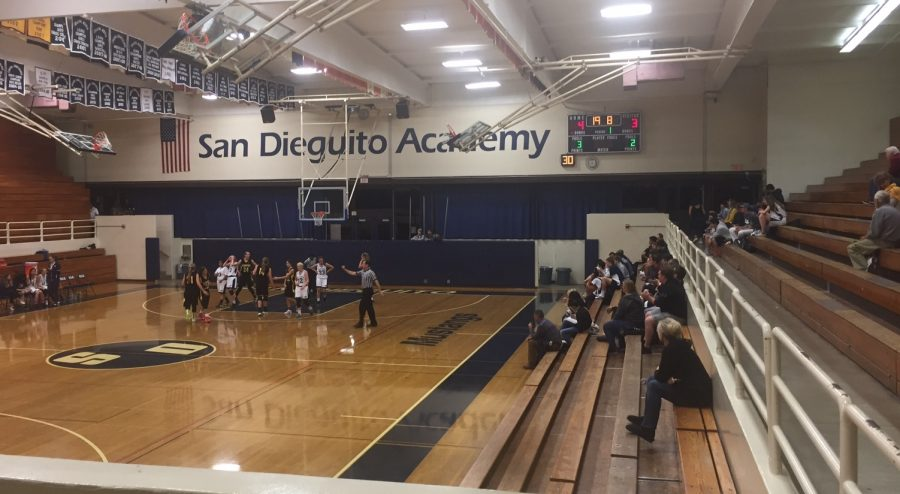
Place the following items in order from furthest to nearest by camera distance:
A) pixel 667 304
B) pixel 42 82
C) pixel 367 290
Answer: pixel 42 82 → pixel 367 290 → pixel 667 304

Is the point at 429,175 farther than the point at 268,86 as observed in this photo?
Yes

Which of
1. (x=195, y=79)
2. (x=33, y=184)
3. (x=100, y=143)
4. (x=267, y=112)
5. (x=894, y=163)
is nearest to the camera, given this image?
(x=894, y=163)

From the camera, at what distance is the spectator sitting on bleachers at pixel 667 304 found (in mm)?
9898

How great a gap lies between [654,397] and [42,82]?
694 inches

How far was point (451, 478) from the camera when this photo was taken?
7.18m

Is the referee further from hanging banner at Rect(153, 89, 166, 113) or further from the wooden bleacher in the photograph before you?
hanging banner at Rect(153, 89, 166, 113)

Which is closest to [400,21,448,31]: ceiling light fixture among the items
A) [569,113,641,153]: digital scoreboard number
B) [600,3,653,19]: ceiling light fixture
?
[600,3,653,19]: ceiling light fixture

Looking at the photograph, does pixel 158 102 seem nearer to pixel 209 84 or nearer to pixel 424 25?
pixel 209 84

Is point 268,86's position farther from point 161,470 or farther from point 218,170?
point 161,470

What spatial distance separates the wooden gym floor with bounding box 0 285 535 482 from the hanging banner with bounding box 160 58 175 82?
5.94 metres

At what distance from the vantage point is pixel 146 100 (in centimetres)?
2117

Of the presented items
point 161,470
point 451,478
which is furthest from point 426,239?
point 161,470

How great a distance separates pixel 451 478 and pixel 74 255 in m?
23.1

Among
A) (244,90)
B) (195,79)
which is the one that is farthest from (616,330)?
(244,90)
